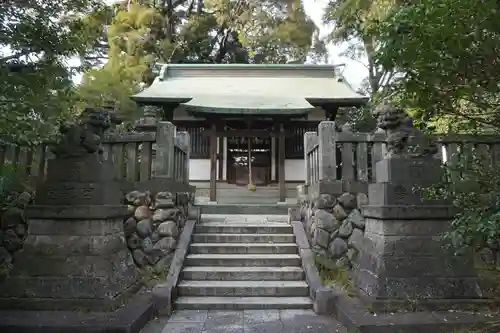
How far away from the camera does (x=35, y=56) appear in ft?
15.3

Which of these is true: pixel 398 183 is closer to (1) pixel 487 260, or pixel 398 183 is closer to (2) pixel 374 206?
(2) pixel 374 206

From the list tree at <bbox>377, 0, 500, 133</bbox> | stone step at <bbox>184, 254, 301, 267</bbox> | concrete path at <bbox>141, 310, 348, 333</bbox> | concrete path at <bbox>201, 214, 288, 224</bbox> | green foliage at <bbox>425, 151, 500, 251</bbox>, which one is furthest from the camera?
concrete path at <bbox>201, 214, 288, 224</bbox>

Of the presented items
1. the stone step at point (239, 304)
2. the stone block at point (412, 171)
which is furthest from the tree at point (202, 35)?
the stone block at point (412, 171)

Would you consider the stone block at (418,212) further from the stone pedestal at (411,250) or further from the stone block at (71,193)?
the stone block at (71,193)

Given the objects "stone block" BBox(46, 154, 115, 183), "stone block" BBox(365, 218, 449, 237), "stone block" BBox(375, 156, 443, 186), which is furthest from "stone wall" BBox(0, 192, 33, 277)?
"stone block" BBox(375, 156, 443, 186)

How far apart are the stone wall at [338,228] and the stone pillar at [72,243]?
9.67 ft

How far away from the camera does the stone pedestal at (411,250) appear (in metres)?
4.59

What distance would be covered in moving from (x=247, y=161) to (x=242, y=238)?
22.9 feet

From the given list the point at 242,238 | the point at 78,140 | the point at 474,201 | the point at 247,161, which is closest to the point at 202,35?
the point at 247,161

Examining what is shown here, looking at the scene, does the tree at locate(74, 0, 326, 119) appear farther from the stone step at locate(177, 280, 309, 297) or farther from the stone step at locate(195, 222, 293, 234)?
the stone step at locate(177, 280, 309, 297)

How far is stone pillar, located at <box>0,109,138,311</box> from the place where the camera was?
15.2 ft

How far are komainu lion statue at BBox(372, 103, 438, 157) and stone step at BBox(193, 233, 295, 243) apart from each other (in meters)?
2.61

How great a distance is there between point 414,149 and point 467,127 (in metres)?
1.18

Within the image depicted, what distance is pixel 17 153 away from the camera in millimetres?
6535
